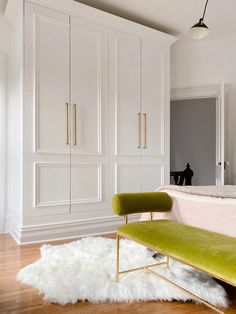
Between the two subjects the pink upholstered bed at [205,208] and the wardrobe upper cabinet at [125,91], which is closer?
the pink upholstered bed at [205,208]

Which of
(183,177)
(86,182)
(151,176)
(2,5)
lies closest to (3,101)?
(2,5)

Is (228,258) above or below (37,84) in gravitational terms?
below

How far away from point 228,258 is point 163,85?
2.97 m

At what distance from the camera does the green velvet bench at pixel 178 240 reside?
121 centimetres

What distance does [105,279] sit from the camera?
187 cm

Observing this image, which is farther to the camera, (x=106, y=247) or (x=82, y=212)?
(x=82, y=212)

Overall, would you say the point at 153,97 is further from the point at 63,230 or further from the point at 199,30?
the point at 63,230

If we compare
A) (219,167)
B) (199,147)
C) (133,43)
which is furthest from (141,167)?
(199,147)

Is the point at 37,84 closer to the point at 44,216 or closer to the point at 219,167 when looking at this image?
the point at 44,216

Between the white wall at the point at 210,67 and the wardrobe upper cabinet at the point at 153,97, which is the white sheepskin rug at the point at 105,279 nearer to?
the wardrobe upper cabinet at the point at 153,97

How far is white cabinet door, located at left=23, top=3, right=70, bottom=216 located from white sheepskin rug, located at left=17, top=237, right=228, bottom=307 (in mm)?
657

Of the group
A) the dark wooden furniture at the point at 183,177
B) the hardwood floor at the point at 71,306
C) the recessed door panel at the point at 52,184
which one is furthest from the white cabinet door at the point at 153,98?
the hardwood floor at the point at 71,306

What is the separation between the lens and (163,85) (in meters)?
3.80

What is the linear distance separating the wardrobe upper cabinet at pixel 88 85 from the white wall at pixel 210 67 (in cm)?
153
